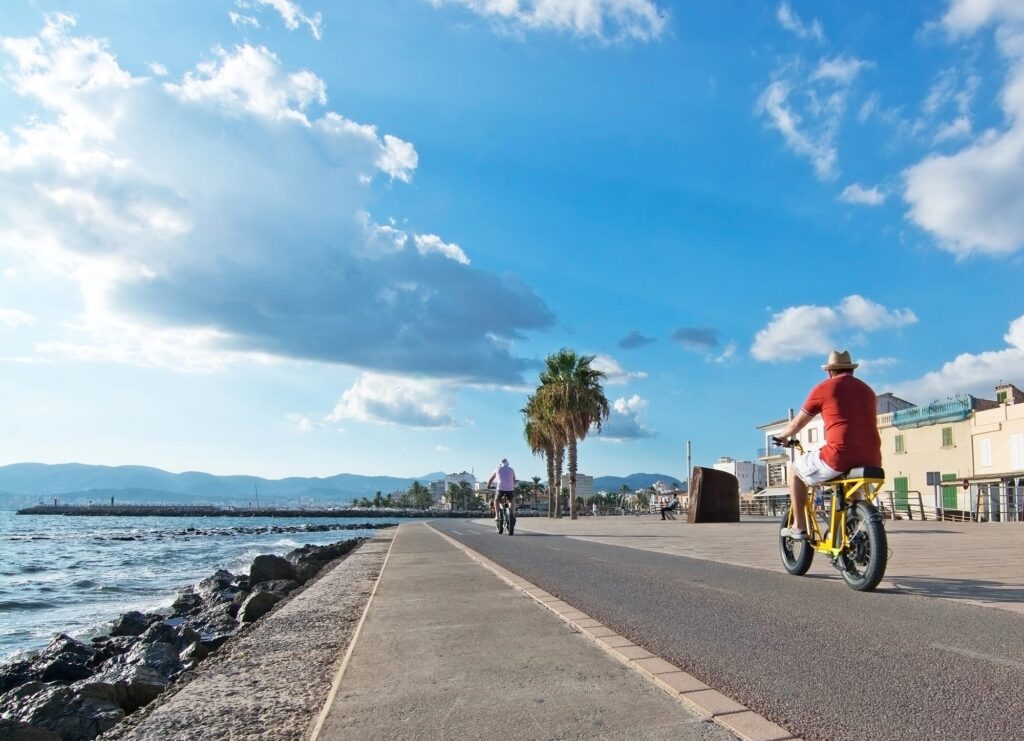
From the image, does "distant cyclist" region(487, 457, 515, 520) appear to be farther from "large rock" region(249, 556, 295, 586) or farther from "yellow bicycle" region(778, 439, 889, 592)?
"yellow bicycle" region(778, 439, 889, 592)

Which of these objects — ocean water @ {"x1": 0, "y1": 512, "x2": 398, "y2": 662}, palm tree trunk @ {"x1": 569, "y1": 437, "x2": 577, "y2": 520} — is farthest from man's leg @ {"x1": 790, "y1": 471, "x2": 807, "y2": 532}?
palm tree trunk @ {"x1": 569, "y1": 437, "x2": 577, "y2": 520}

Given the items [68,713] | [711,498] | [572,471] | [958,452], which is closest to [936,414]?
[958,452]

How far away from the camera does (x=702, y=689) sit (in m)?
3.38

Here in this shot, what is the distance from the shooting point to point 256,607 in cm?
1033

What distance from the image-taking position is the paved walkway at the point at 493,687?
2.92 metres

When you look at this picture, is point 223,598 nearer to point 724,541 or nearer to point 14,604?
point 14,604

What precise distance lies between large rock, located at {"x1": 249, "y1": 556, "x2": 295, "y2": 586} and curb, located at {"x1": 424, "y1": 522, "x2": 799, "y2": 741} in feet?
37.4

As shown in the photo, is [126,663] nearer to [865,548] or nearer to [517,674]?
[517,674]

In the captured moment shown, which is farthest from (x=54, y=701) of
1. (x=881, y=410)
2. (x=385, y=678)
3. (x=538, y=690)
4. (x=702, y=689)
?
(x=881, y=410)

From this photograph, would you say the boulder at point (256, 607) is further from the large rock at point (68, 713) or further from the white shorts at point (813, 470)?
the white shorts at point (813, 470)

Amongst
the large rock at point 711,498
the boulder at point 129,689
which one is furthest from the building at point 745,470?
the boulder at point 129,689

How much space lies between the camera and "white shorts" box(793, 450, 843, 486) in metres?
6.66

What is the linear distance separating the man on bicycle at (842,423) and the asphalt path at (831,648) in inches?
43.9

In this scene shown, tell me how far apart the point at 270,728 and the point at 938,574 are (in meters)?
7.19
